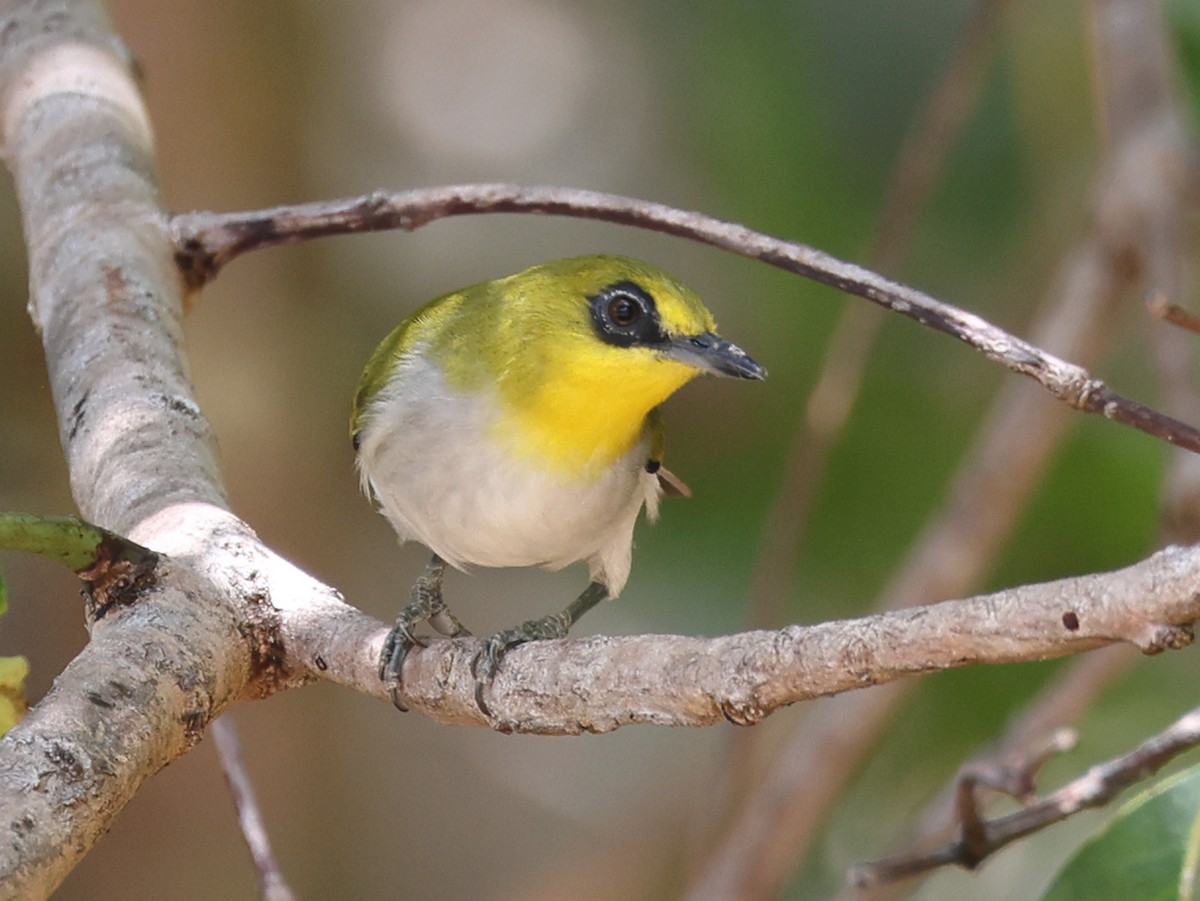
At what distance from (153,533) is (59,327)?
2.05 feet

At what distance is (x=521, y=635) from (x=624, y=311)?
812 millimetres

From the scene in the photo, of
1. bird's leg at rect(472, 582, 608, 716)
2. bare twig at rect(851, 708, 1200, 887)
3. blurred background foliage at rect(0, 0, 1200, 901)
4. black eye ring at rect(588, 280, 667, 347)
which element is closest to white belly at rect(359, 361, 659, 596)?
bird's leg at rect(472, 582, 608, 716)

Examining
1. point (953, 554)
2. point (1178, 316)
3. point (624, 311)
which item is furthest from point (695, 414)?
point (1178, 316)

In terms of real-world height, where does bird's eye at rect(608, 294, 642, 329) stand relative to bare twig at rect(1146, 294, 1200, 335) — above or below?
above

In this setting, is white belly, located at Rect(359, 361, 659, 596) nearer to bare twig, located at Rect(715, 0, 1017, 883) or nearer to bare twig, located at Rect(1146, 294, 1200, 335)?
bare twig, located at Rect(715, 0, 1017, 883)

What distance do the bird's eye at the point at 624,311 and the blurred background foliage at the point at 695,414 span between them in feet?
5.28

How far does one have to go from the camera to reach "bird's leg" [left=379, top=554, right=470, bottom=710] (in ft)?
5.98

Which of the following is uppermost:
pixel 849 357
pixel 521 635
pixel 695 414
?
pixel 695 414

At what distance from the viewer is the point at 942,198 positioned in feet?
16.4

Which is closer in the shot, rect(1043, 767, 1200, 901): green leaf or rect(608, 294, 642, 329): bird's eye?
rect(1043, 767, 1200, 901): green leaf

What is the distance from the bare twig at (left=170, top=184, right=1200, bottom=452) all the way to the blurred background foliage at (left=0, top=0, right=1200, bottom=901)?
5.67 feet

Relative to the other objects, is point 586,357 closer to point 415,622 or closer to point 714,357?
point 714,357

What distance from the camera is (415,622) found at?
2547 millimetres

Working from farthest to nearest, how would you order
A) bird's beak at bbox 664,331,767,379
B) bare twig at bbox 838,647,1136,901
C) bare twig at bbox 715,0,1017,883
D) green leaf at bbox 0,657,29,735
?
bare twig at bbox 715,0,1017,883, bare twig at bbox 838,647,1136,901, bird's beak at bbox 664,331,767,379, green leaf at bbox 0,657,29,735
